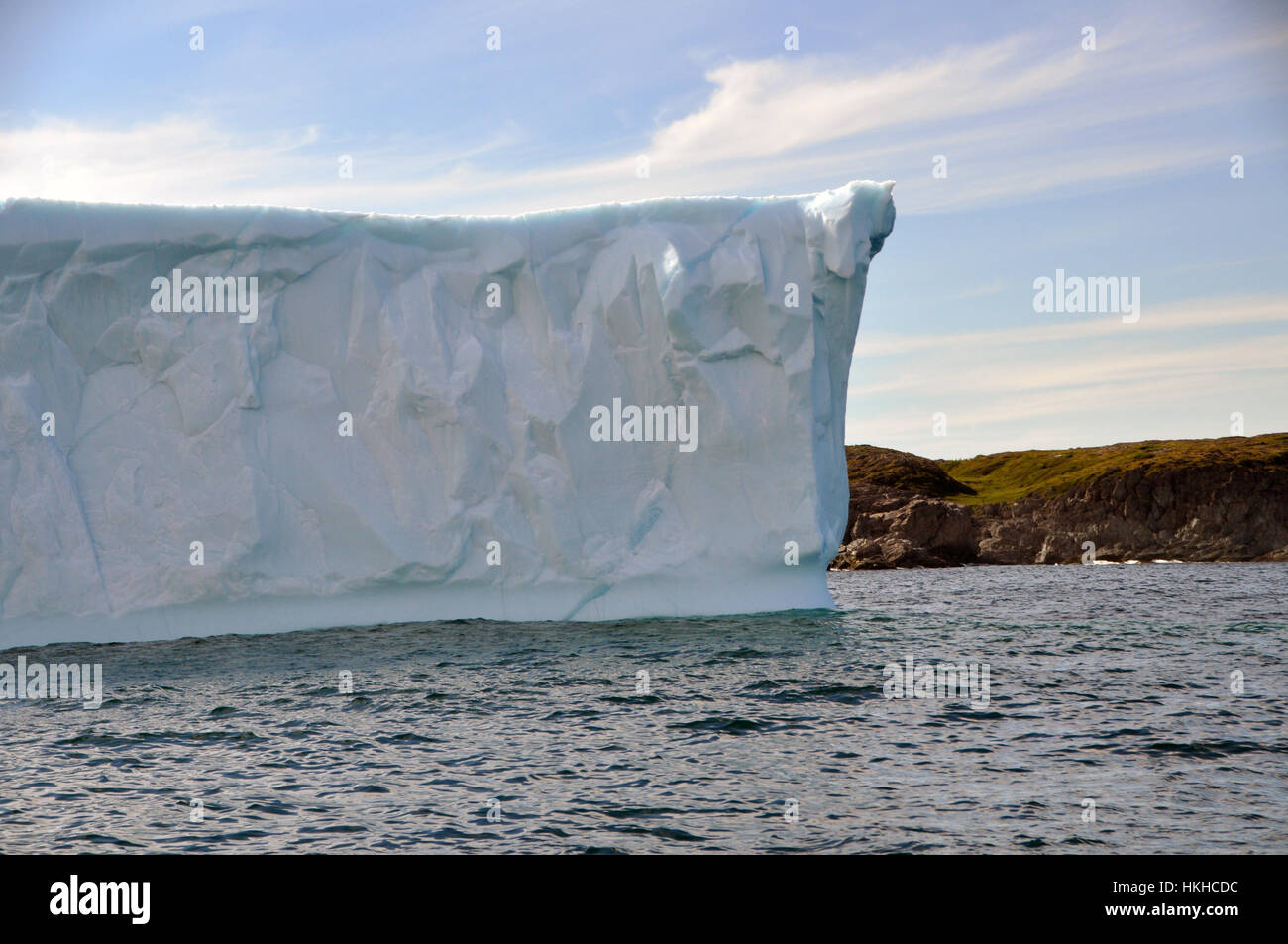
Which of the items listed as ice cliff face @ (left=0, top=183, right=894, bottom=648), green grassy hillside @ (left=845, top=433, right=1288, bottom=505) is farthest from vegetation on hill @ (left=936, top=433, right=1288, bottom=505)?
ice cliff face @ (left=0, top=183, right=894, bottom=648)

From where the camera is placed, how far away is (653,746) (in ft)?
32.8

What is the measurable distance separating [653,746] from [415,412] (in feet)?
33.7

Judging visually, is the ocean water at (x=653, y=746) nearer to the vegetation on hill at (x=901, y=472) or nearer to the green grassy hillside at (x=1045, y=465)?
the green grassy hillside at (x=1045, y=465)

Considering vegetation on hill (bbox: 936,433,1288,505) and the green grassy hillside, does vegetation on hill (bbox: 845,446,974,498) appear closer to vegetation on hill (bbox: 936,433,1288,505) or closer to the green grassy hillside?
the green grassy hillside

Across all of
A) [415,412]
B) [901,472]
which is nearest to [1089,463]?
[901,472]

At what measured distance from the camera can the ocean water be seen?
7.59 m

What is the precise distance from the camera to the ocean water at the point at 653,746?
24.9ft

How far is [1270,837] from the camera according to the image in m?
7.30

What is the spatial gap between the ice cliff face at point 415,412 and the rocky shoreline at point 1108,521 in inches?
1102

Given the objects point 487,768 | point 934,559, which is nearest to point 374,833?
point 487,768

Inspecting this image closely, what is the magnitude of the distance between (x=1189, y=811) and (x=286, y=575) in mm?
13979

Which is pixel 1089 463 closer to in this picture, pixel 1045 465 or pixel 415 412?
pixel 1045 465

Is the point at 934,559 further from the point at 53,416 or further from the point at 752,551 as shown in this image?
the point at 53,416

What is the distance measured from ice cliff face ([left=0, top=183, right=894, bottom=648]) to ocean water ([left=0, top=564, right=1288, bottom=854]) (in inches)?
55.0
